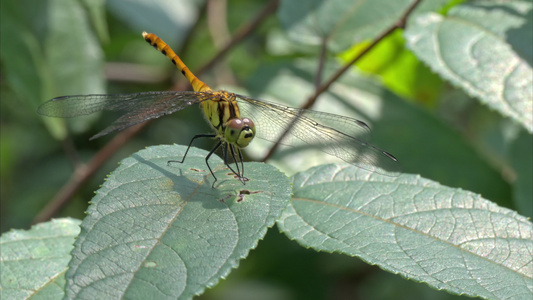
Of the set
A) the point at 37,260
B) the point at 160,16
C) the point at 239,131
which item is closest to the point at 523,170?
the point at 239,131

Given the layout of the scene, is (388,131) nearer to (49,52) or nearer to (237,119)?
(237,119)

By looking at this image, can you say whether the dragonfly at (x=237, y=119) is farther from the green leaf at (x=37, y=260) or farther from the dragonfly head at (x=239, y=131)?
the green leaf at (x=37, y=260)

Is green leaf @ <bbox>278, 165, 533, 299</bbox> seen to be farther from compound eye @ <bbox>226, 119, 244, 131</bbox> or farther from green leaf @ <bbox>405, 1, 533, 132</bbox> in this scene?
green leaf @ <bbox>405, 1, 533, 132</bbox>

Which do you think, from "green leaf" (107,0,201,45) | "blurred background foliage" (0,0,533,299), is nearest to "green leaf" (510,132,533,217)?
"blurred background foliage" (0,0,533,299)

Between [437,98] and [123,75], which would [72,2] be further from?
[437,98]

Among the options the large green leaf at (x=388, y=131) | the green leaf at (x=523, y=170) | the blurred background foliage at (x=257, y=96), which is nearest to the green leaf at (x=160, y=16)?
the blurred background foliage at (x=257, y=96)

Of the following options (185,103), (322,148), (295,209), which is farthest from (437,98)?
(295,209)
